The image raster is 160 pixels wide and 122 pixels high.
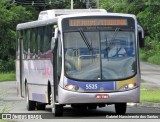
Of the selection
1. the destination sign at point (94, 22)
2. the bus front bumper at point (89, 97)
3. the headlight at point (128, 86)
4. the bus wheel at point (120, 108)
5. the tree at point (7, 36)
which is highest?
the destination sign at point (94, 22)

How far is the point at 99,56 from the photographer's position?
2025 cm

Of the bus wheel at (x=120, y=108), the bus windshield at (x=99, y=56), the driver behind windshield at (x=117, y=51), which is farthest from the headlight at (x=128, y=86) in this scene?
the bus wheel at (x=120, y=108)

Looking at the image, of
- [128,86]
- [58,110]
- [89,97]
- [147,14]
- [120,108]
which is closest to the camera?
[89,97]

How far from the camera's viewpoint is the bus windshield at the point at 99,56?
66.0 ft

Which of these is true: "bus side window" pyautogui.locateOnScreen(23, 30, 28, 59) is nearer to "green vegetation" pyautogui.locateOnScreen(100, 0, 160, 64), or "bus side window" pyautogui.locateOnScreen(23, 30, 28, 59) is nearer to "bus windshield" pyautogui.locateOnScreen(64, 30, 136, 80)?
"bus windshield" pyautogui.locateOnScreen(64, 30, 136, 80)

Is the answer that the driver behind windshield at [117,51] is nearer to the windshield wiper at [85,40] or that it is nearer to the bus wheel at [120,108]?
the windshield wiper at [85,40]

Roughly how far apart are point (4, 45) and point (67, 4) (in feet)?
83.7

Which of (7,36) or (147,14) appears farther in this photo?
(7,36)

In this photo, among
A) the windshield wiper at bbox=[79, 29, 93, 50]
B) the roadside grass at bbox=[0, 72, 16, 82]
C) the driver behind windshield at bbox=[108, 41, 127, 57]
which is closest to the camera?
the windshield wiper at bbox=[79, 29, 93, 50]

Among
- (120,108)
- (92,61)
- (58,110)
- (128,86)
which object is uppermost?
(92,61)

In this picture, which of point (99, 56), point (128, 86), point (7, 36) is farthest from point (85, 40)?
point (7, 36)

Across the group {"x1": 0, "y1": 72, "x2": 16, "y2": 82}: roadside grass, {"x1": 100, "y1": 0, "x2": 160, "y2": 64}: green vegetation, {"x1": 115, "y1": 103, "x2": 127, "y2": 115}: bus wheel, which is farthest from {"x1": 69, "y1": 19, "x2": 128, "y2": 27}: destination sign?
{"x1": 0, "y1": 72, "x2": 16, "y2": 82}: roadside grass

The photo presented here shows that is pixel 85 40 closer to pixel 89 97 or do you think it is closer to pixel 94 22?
A: pixel 94 22

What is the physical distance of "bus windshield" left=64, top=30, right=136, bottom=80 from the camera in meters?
20.1
